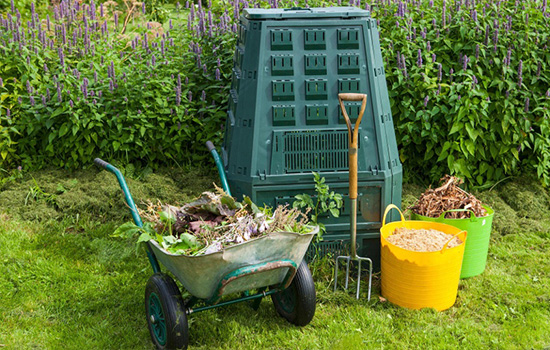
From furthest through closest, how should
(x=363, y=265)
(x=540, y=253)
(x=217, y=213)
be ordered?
(x=540, y=253)
(x=363, y=265)
(x=217, y=213)

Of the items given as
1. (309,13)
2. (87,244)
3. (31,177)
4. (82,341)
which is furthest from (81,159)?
(309,13)

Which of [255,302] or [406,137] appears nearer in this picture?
[255,302]

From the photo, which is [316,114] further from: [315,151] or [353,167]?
[353,167]

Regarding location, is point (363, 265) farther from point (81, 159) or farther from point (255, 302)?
point (81, 159)

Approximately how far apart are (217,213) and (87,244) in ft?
5.20

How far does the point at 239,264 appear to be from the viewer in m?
3.08

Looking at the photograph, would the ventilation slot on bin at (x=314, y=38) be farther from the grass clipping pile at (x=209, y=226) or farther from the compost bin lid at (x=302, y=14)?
the grass clipping pile at (x=209, y=226)

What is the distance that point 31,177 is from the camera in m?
5.25

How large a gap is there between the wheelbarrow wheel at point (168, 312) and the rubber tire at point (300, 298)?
0.62 m

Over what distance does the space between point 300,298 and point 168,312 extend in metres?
0.72

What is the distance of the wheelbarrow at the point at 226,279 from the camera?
9.98 feet

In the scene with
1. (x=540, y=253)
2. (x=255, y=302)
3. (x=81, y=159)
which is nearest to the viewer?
(x=255, y=302)

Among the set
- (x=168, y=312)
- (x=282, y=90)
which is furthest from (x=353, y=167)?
(x=168, y=312)

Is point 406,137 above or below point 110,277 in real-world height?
above
